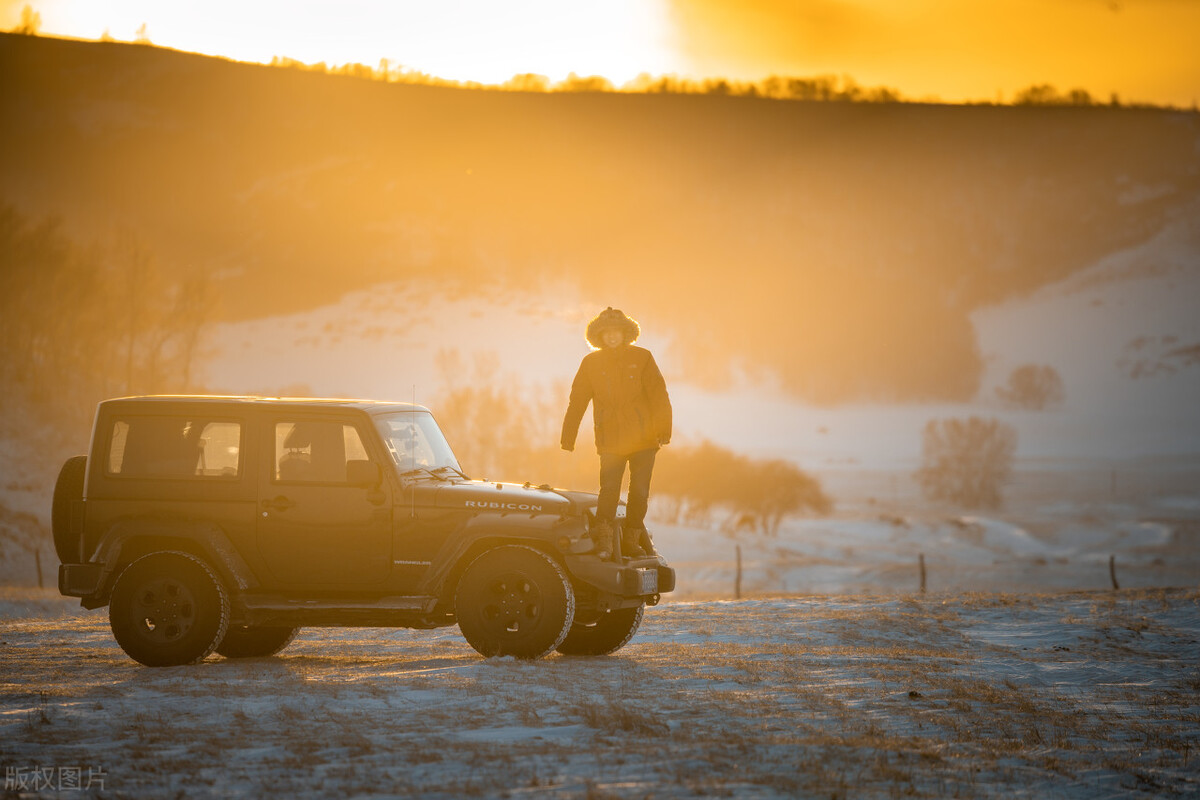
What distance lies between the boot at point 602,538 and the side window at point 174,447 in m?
3.26

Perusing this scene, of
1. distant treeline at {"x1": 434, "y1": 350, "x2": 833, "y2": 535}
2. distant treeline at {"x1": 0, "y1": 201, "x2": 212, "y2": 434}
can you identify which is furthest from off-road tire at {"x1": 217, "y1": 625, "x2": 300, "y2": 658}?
distant treeline at {"x1": 434, "y1": 350, "x2": 833, "y2": 535}

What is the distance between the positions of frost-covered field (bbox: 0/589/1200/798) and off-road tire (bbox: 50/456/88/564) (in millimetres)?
1033

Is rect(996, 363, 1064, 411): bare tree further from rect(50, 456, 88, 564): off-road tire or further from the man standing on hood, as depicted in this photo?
rect(50, 456, 88, 564): off-road tire

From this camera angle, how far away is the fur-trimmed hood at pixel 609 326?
12.2m

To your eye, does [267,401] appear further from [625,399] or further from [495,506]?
[625,399]

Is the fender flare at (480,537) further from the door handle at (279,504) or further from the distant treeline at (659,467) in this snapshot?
the distant treeline at (659,467)

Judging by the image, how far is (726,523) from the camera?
105688 millimetres

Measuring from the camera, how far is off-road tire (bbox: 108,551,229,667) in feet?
38.0

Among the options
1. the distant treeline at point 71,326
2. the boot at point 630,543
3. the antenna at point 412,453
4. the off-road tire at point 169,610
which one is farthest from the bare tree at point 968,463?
the off-road tire at point 169,610

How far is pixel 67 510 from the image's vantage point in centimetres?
1193

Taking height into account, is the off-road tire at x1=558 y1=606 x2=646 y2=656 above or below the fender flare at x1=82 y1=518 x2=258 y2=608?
below

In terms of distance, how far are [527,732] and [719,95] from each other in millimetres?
185921

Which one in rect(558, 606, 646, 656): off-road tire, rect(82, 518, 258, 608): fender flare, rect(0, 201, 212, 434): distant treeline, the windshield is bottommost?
rect(558, 606, 646, 656): off-road tire

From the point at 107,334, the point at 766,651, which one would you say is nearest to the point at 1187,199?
the point at 107,334
